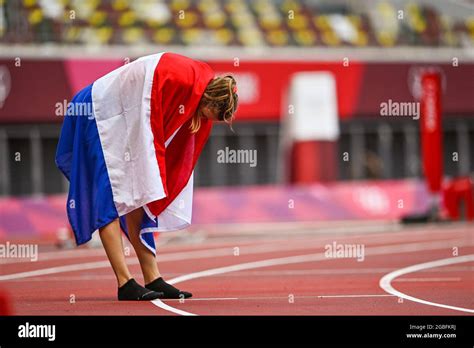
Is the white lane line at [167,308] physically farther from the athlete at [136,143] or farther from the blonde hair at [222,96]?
the blonde hair at [222,96]

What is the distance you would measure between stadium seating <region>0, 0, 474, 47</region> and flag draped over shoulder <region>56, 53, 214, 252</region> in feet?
56.3

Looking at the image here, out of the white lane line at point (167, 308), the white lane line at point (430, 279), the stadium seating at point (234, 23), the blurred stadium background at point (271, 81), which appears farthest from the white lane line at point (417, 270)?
the stadium seating at point (234, 23)

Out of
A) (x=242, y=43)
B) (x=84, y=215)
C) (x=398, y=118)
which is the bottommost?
(x=84, y=215)

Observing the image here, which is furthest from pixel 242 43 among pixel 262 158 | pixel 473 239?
pixel 473 239

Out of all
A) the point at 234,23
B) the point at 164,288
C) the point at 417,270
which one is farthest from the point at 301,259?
the point at 234,23

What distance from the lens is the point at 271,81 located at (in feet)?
96.6

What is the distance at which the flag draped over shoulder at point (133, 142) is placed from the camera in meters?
8.23

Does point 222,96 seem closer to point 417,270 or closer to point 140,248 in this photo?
point 140,248

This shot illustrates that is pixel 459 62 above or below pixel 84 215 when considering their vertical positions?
above

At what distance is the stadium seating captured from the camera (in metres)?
26.8

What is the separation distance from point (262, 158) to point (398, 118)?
4223 mm

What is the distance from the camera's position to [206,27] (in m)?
29.5

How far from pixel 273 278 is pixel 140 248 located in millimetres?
2919
